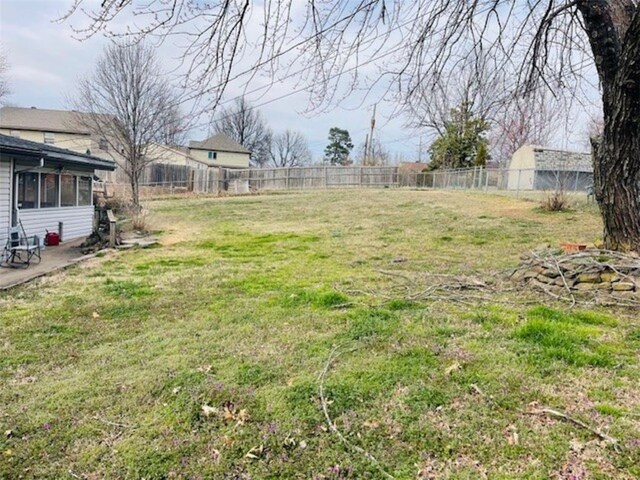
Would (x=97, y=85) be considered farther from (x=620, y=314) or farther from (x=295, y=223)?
(x=620, y=314)

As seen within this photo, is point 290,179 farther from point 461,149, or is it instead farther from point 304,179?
point 461,149

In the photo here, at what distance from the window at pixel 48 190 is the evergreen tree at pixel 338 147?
37.7 meters

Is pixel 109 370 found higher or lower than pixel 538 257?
lower

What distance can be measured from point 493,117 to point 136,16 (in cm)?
500

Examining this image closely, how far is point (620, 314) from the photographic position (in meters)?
4.14

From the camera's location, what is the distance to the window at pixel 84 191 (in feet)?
40.3

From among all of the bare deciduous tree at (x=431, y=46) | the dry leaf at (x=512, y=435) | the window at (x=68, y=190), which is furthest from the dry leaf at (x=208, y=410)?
the window at (x=68, y=190)

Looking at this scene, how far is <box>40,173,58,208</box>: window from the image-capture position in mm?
10266

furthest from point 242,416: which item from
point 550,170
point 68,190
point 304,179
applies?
point 304,179

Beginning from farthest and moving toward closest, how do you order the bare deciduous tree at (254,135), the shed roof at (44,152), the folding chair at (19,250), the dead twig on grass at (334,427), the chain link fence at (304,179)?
the bare deciduous tree at (254,135) < the chain link fence at (304,179) < the shed roof at (44,152) < the folding chair at (19,250) < the dead twig on grass at (334,427)

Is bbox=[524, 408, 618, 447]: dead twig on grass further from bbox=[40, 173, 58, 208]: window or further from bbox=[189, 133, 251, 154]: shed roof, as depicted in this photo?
bbox=[189, 133, 251, 154]: shed roof

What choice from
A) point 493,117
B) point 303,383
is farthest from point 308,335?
point 493,117

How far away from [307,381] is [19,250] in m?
7.45

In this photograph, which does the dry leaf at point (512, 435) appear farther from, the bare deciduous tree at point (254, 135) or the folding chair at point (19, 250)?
the bare deciduous tree at point (254, 135)
